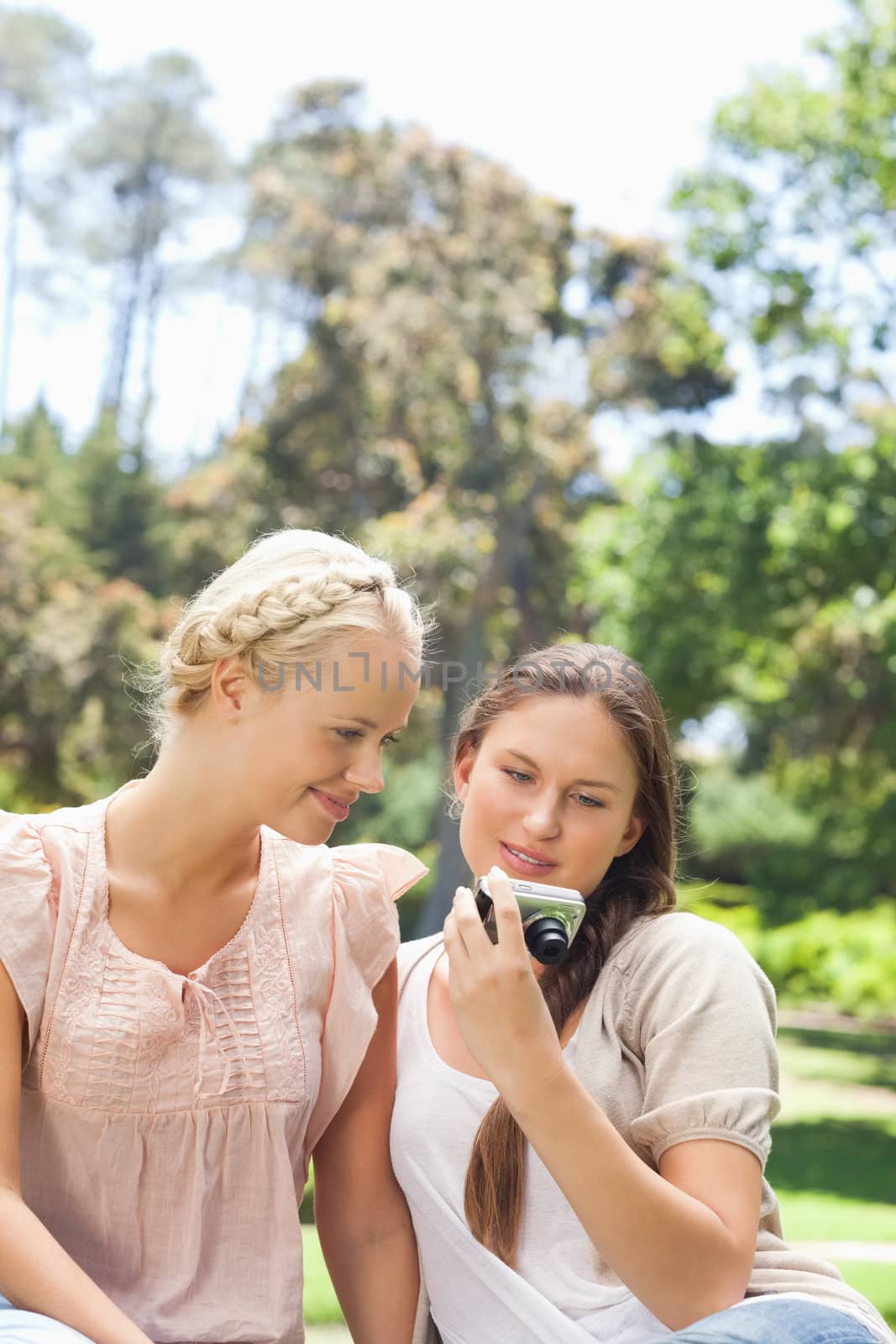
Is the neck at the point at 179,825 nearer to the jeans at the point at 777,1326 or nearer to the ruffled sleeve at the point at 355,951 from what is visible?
the ruffled sleeve at the point at 355,951

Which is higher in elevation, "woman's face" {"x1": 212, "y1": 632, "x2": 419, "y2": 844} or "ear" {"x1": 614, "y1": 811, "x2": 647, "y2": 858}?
"woman's face" {"x1": 212, "y1": 632, "x2": 419, "y2": 844}

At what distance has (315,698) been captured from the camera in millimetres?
2287

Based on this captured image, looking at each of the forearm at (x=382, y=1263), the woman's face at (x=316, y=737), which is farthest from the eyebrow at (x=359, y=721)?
the forearm at (x=382, y=1263)

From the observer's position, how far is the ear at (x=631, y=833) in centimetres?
252

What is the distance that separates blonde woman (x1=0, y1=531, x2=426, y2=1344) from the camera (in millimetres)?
2242

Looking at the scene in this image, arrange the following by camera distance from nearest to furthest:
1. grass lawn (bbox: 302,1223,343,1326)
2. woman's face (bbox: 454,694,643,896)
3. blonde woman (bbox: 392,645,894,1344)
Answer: blonde woman (bbox: 392,645,894,1344) → woman's face (bbox: 454,694,643,896) → grass lawn (bbox: 302,1223,343,1326)

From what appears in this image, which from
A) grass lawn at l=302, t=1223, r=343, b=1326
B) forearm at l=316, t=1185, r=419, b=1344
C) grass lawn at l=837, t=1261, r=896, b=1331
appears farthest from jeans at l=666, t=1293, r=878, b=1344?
grass lawn at l=837, t=1261, r=896, b=1331

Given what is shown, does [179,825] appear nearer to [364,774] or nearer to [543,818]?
[364,774]

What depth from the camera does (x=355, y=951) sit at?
252cm

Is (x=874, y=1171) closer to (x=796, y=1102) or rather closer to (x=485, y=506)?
(x=796, y=1102)

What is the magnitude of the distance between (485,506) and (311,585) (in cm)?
1747

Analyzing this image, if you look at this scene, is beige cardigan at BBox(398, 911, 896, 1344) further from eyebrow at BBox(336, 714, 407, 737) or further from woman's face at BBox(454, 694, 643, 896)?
eyebrow at BBox(336, 714, 407, 737)

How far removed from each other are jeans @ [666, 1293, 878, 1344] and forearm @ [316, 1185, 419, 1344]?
0.62 meters

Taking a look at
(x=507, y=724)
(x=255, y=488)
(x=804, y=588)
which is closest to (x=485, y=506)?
(x=255, y=488)
